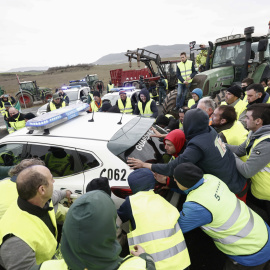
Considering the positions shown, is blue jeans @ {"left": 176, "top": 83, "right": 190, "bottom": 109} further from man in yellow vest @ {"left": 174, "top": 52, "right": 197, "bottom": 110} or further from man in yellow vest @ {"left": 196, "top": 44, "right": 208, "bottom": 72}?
man in yellow vest @ {"left": 196, "top": 44, "right": 208, "bottom": 72}

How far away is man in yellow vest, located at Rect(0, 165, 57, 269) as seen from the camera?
4.83 ft

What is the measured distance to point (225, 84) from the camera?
22.6 ft

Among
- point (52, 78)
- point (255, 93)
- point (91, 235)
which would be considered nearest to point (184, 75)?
point (255, 93)

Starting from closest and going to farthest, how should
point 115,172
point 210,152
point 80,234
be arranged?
1. point 80,234
2. point 210,152
3. point 115,172

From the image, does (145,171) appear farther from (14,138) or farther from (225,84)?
(225,84)

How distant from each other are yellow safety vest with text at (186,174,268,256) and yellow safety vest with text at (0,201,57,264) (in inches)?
49.8

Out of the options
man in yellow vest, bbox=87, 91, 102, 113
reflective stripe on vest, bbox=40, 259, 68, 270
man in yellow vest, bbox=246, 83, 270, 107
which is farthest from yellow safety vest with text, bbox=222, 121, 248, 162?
man in yellow vest, bbox=87, 91, 102, 113

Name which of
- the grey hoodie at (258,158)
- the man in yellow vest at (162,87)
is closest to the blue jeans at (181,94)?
the man in yellow vest at (162,87)

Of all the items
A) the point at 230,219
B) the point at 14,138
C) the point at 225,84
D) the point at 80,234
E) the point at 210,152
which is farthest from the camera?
the point at 225,84

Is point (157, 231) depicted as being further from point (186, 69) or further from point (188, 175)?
point (186, 69)

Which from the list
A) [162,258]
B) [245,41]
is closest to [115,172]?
[162,258]

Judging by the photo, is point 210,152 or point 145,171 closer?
point 145,171

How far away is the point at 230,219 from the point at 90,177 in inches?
58.7

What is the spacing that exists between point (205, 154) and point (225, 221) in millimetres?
656
